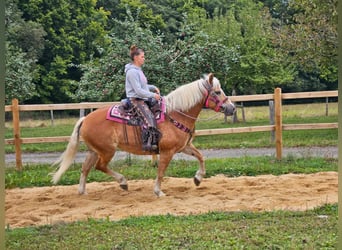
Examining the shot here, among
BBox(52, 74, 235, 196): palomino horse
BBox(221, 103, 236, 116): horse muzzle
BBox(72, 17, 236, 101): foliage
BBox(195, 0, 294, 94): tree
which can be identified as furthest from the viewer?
BBox(195, 0, 294, 94): tree

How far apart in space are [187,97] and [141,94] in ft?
2.43

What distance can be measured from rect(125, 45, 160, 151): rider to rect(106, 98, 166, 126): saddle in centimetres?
7

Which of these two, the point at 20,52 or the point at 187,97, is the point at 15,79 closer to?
the point at 20,52

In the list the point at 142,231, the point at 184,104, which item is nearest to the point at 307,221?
the point at 142,231

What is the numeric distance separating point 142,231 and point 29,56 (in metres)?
16.8

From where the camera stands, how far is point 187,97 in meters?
6.53

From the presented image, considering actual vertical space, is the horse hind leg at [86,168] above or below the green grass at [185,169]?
above

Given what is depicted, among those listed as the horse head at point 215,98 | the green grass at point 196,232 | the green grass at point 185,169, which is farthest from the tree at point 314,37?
the green grass at point 196,232

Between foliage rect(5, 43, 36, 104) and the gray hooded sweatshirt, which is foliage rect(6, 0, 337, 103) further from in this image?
the gray hooded sweatshirt

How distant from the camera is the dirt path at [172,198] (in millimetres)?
5574

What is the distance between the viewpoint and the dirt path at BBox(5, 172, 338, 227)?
5.57m

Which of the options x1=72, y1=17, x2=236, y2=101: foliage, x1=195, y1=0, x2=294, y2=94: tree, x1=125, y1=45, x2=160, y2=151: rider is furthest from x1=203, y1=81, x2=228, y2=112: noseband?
x1=195, y1=0, x2=294, y2=94: tree

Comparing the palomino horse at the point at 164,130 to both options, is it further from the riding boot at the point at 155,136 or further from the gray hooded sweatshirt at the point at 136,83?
the gray hooded sweatshirt at the point at 136,83

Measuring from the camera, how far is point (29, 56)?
19.8 meters
